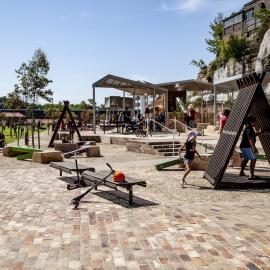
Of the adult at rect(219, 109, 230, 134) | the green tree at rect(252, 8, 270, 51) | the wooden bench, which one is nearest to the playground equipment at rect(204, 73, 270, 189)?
the adult at rect(219, 109, 230, 134)

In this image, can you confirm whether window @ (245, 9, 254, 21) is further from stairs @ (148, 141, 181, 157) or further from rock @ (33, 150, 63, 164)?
rock @ (33, 150, 63, 164)

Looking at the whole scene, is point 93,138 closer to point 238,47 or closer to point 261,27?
point 238,47

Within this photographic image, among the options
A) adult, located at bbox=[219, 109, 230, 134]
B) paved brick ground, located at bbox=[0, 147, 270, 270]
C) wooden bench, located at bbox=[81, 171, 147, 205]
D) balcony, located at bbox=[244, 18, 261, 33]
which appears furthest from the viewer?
balcony, located at bbox=[244, 18, 261, 33]

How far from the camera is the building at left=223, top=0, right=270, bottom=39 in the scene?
5175 centimetres

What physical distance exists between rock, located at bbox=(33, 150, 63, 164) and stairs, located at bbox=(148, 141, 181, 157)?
4475 millimetres

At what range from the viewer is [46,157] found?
15.6 m

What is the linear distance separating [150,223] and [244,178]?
16.8ft

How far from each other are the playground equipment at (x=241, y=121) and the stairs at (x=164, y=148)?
7004 mm

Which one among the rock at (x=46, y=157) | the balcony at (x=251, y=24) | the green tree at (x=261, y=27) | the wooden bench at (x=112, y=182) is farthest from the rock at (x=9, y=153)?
the balcony at (x=251, y=24)

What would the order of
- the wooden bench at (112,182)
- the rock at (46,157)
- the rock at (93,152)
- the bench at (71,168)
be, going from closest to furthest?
1. the wooden bench at (112,182)
2. the bench at (71,168)
3. the rock at (46,157)
4. the rock at (93,152)

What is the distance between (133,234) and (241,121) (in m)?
5.16

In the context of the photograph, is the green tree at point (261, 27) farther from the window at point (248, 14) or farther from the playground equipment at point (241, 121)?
the playground equipment at point (241, 121)

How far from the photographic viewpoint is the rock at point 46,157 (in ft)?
51.2

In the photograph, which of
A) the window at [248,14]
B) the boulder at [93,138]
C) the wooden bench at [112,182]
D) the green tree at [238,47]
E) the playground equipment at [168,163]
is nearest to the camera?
the wooden bench at [112,182]
